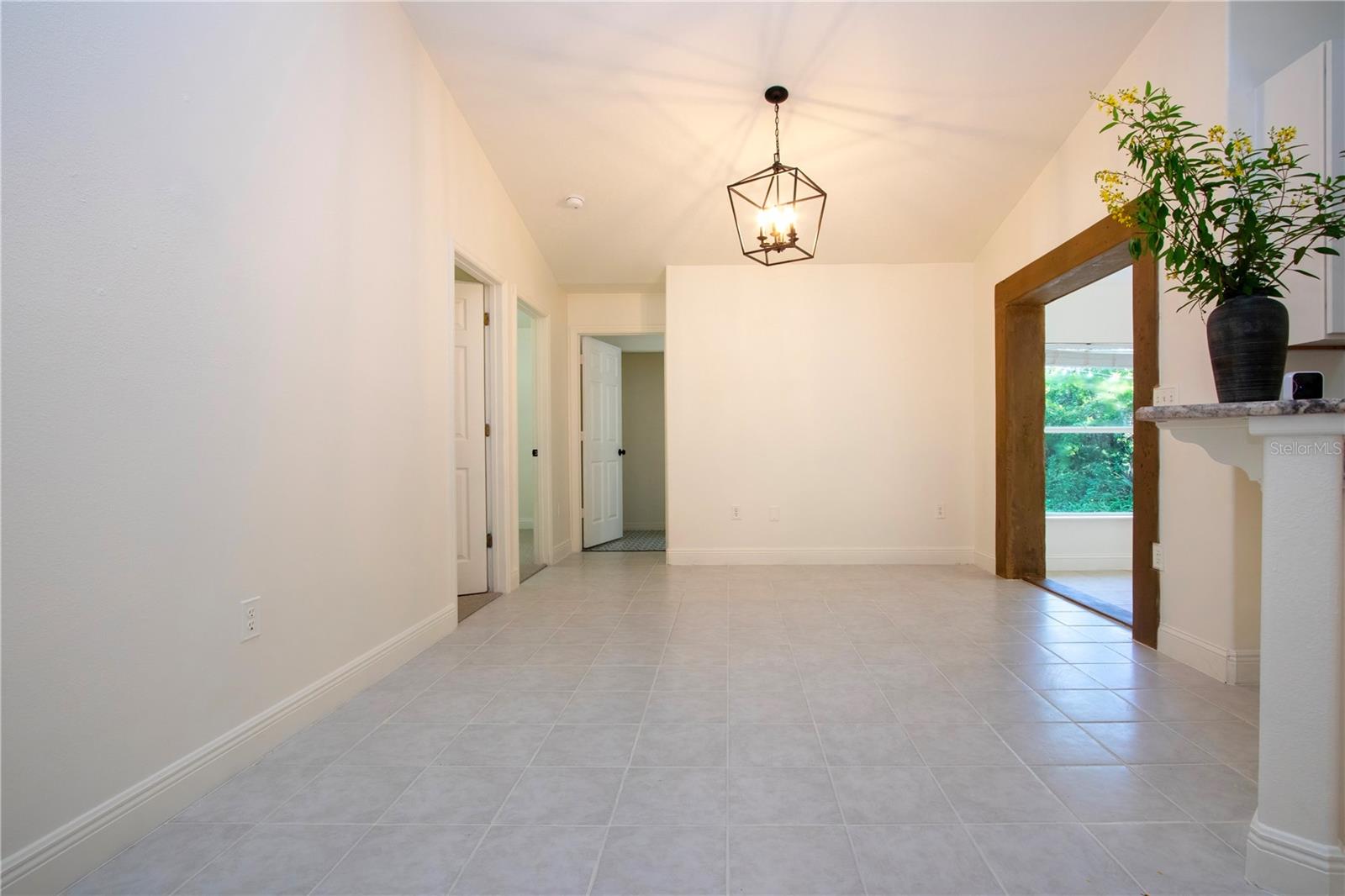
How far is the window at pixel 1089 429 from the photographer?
504 centimetres

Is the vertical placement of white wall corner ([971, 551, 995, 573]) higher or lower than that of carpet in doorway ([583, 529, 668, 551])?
higher

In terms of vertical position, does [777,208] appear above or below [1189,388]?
above

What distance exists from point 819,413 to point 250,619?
13.5ft

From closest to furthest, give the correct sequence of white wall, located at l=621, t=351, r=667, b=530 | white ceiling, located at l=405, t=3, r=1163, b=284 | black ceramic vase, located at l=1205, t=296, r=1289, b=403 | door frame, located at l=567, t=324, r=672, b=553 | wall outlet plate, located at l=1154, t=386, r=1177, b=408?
1. black ceramic vase, located at l=1205, t=296, r=1289, b=403
2. wall outlet plate, located at l=1154, t=386, r=1177, b=408
3. white ceiling, located at l=405, t=3, r=1163, b=284
4. door frame, located at l=567, t=324, r=672, b=553
5. white wall, located at l=621, t=351, r=667, b=530

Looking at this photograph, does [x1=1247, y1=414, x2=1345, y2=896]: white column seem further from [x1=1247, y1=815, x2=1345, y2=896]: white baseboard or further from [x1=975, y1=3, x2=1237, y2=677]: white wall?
[x1=975, y1=3, x2=1237, y2=677]: white wall

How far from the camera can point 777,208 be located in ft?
9.61

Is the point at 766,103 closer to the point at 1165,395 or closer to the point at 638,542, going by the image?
the point at 1165,395

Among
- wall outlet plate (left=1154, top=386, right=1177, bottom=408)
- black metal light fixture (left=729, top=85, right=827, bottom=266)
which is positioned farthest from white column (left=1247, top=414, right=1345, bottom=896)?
black metal light fixture (left=729, top=85, right=827, bottom=266)

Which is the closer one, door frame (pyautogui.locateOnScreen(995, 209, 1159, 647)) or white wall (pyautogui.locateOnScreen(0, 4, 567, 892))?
white wall (pyautogui.locateOnScreen(0, 4, 567, 892))

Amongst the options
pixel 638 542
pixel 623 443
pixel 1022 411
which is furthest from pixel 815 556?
pixel 623 443

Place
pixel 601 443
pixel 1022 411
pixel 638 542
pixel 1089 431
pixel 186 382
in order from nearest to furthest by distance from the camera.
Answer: pixel 186 382, pixel 1022 411, pixel 1089 431, pixel 601 443, pixel 638 542

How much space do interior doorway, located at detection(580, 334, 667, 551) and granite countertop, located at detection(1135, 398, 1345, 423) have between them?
450 cm

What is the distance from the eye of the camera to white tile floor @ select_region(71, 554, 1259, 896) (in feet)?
4.48

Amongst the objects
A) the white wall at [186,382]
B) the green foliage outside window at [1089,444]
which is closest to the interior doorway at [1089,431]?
the green foliage outside window at [1089,444]
